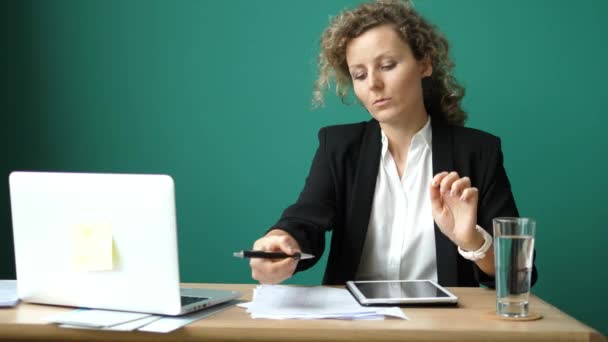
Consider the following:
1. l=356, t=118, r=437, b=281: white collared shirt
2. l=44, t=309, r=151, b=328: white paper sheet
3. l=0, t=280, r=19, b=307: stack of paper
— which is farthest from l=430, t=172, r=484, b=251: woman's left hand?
l=0, t=280, r=19, b=307: stack of paper

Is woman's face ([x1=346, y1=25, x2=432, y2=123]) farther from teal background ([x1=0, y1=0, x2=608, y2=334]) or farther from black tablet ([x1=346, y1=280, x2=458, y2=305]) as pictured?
teal background ([x1=0, y1=0, x2=608, y2=334])

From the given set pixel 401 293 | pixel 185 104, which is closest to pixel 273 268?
pixel 401 293

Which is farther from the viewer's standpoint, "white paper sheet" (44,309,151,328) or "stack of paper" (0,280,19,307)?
"stack of paper" (0,280,19,307)

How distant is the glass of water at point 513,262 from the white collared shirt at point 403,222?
1.93ft

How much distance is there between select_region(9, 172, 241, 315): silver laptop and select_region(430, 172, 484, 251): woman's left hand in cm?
46

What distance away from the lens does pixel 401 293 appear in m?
1.27

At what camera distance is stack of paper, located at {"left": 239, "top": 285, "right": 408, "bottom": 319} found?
1.13 metres

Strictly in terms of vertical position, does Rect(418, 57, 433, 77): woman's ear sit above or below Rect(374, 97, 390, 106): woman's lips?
above

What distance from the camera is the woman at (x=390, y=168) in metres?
1.68

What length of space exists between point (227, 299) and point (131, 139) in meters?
1.35

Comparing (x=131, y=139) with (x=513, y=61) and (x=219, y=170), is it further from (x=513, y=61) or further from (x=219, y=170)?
(x=513, y=61)

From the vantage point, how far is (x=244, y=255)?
121cm

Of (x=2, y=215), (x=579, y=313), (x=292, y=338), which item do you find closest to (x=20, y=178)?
(x=292, y=338)

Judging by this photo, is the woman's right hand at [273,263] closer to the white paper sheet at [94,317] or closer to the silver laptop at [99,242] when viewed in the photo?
the silver laptop at [99,242]
